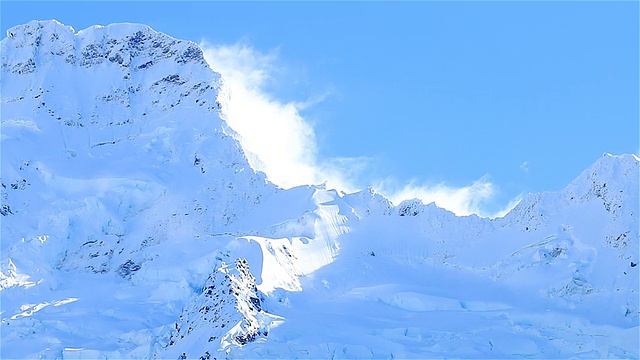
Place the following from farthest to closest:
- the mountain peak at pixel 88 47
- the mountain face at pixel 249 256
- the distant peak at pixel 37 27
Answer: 1. the distant peak at pixel 37 27
2. the mountain peak at pixel 88 47
3. the mountain face at pixel 249 256

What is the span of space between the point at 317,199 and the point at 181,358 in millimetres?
32097

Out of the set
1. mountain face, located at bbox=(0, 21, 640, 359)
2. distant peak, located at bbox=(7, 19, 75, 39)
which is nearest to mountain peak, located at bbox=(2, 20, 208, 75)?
distant peak, located at bbox=(7, 19, 75, 39)

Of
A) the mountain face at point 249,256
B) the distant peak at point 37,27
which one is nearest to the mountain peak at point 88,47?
the distant peak at point 37,27

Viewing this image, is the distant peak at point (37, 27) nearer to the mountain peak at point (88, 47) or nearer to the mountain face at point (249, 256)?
the mountain peak at point (88, 47)

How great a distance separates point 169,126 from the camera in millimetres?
104000

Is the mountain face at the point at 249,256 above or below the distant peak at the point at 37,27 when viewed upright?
below

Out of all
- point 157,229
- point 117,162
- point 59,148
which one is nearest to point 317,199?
point 157,229

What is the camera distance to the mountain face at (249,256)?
68.1m

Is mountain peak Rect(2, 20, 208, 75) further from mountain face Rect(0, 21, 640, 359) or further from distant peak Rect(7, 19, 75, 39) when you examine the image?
mountain face Rect(0, 21, 640, 359)

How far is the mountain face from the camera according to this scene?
68.1 meters

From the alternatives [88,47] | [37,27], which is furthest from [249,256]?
[37,27]

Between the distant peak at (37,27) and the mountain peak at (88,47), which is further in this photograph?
the distant peak at (37,27)

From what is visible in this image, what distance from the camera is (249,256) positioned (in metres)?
77.8

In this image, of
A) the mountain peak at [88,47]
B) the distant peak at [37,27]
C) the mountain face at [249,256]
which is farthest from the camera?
the distant peak at [37,27]
